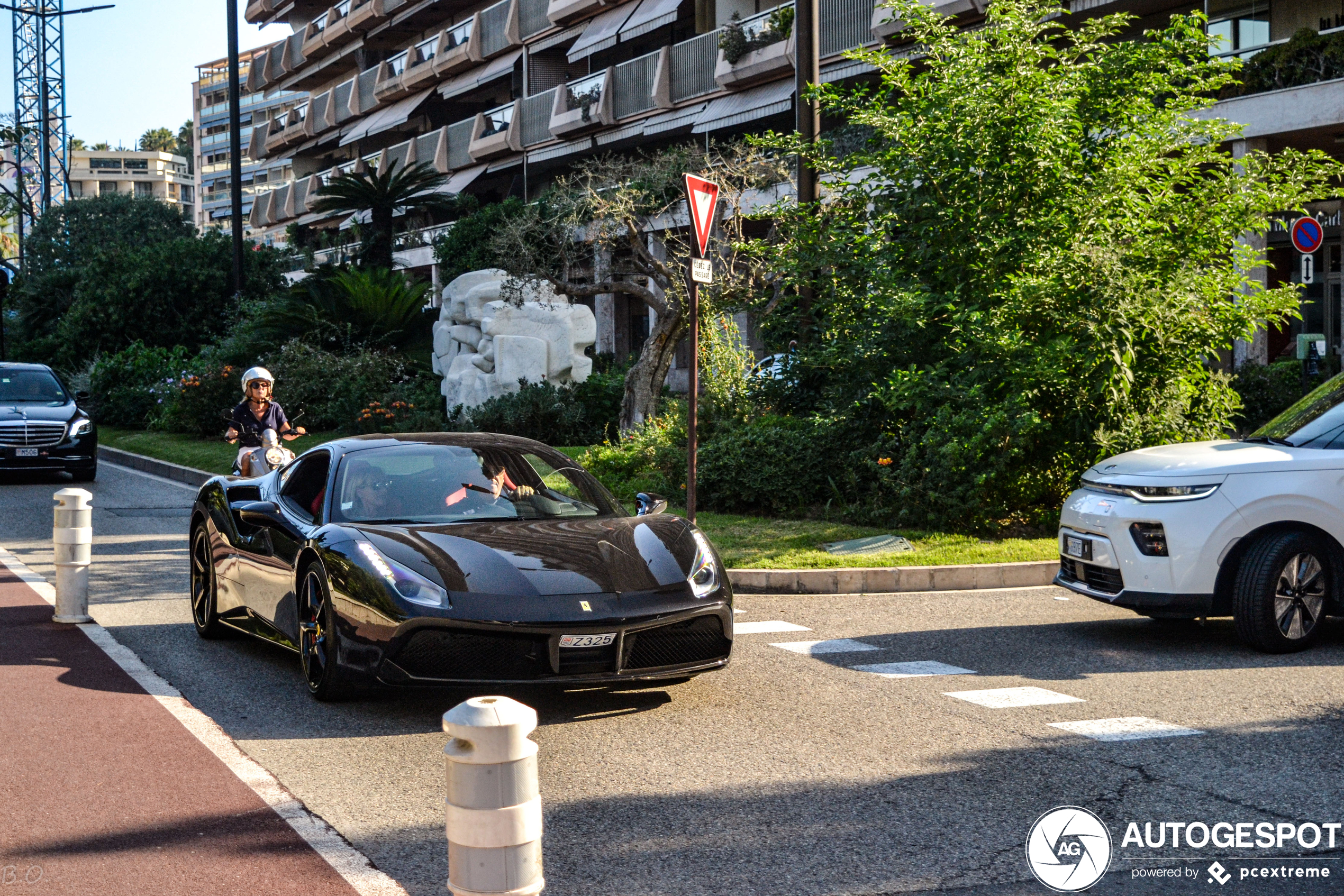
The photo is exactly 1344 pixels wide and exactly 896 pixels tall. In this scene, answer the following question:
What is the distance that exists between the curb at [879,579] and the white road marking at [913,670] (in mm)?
2797

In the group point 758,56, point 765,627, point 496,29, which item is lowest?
point 765,627

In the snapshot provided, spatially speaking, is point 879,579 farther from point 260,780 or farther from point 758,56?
point 758,56

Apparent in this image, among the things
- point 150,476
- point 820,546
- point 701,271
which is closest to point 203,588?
point 701,271

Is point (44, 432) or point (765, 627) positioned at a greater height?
point (44, 432)

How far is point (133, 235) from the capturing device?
53938mm

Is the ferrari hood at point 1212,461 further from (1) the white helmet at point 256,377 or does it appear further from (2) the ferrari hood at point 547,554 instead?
(1) the white helmet at point 256,377

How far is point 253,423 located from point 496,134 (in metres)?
32.1

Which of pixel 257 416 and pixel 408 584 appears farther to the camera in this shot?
pixel 257 416

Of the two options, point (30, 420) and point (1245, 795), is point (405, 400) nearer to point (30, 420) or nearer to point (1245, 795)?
point (30, 420)

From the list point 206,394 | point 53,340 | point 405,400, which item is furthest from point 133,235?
point 405,400

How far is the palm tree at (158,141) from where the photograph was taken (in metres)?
165

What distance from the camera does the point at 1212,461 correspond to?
7.76 meters

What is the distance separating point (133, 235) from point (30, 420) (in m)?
37.6

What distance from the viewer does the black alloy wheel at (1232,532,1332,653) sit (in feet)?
24.3
